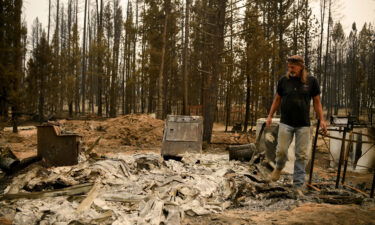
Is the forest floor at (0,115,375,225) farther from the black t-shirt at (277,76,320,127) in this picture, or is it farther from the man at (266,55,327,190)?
the black t-shirt at (277,76,320,127)

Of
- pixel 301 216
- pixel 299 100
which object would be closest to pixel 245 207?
pixel 301 216

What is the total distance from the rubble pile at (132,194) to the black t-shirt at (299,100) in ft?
3.93

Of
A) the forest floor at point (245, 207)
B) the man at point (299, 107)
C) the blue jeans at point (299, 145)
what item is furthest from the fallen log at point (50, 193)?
the man at point (299, 107)

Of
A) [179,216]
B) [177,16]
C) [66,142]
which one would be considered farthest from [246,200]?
[177,16]

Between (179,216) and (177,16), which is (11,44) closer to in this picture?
(177,16)

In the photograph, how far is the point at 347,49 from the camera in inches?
2281

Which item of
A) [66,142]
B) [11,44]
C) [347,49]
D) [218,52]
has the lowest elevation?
[66,142]

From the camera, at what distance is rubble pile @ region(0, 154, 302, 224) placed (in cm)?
405

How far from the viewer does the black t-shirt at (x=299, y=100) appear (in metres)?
5.25

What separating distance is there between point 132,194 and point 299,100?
3.19 meters

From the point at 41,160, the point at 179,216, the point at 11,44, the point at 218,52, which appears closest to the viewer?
the point at 179,216

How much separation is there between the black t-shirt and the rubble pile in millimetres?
1199

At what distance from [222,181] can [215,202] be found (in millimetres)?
992

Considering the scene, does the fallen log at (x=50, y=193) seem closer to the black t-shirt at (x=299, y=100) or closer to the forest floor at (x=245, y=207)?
the forest floor at (x=245, y=207)
